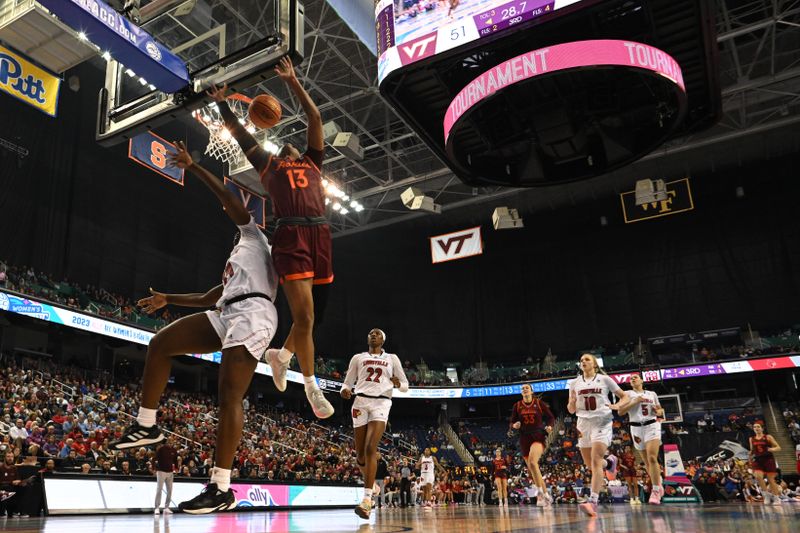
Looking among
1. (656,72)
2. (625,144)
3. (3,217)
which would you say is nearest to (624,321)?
(625,144)

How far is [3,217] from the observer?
18969mm

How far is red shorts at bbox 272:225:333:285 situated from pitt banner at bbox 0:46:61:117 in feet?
23.7

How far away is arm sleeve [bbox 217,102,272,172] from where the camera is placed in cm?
382

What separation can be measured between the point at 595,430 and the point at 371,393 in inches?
129

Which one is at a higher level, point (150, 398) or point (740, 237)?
point (740, 237)

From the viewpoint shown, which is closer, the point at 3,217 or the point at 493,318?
the point at 3,217

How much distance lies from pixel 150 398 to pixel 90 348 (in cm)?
2127

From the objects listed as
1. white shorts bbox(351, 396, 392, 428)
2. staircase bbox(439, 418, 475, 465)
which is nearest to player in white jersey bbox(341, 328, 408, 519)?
white shorts bbox(351, 396, 392, 428)

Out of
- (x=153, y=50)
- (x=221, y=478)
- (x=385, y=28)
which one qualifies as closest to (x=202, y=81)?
(x=153, y=50)

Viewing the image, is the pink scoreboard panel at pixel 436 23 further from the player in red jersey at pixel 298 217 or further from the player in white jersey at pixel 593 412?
the player in red jersey at pixel 298 217

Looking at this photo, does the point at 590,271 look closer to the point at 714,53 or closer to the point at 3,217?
the point at 714,53

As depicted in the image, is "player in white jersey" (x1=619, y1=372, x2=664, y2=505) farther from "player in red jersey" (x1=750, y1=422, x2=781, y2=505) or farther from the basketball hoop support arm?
the basketball hoop support arm

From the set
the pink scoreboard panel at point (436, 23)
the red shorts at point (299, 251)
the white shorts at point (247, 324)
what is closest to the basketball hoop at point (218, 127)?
the pink scoreboard panel at point (436, 23)

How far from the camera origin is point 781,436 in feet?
82.8
